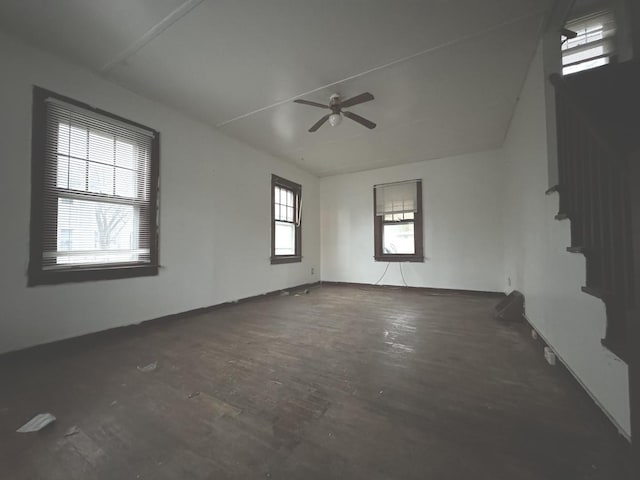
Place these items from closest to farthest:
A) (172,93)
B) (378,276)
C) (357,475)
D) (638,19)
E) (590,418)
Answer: (357,475) → (590,418) → (638,19) → (172,93) → (378,276)

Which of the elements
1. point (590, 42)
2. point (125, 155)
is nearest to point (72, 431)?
point (125, 155)

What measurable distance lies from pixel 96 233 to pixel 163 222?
2.28 feet

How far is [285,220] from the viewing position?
553 centimetres

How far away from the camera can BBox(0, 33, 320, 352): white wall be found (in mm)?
2178

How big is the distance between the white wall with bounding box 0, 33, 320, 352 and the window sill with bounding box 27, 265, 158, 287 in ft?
A: 0.20

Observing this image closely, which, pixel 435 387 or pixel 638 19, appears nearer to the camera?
pixel 638 19

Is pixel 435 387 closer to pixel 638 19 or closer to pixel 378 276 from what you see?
pixel 638 19

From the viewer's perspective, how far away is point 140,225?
3.08m

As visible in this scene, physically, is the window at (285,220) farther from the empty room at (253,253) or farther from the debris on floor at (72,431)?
the debris on floor at (72,431)

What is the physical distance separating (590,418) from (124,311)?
4101 mm

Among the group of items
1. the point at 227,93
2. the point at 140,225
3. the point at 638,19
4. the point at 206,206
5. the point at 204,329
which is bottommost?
the point at 204,329

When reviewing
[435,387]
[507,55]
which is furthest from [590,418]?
[507,55]

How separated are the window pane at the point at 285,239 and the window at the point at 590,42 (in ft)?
15.2

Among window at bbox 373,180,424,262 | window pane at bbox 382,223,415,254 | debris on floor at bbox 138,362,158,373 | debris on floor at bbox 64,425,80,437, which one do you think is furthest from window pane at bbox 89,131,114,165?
window pane at bbox 382,223,415,254
